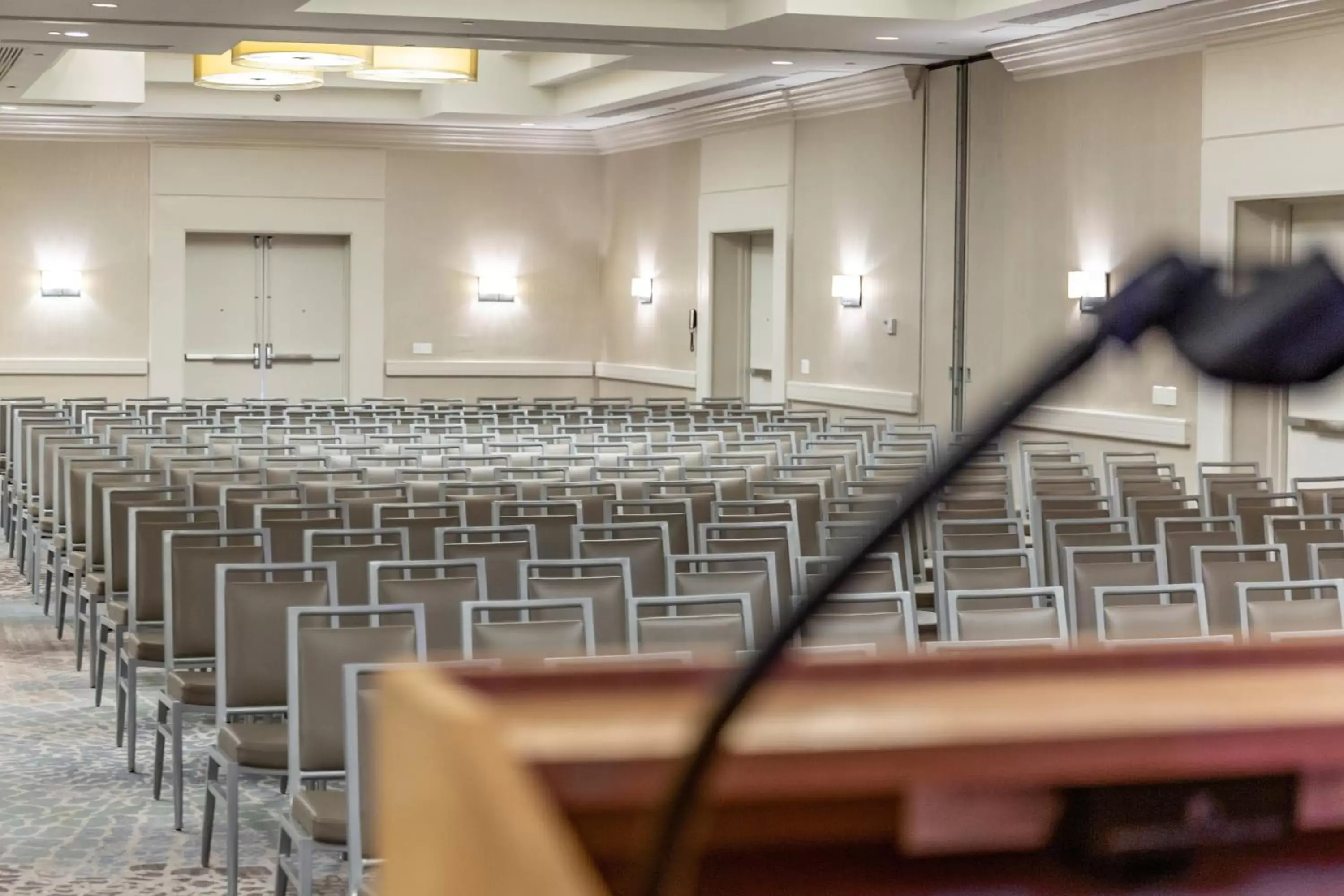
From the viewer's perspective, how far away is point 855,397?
622 inches

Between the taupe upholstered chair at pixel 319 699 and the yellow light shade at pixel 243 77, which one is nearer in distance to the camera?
the taupe upholstered chair at pixel 319 699

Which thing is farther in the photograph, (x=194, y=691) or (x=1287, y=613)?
(x=194, y=691)

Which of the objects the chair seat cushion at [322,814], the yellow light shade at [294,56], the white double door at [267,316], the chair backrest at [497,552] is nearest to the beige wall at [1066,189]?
the chair backrest at [497,552]

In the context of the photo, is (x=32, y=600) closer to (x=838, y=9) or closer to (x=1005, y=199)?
(x=838, y=9)

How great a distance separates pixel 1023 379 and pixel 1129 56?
40.3ft

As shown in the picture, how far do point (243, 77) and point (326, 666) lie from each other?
40.3ft

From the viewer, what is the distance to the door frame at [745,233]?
17203mm

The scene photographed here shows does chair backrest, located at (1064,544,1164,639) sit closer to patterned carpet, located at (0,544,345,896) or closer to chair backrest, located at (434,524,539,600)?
chair backrest, located at (434,524,539,600)

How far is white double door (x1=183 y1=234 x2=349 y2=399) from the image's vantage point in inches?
839

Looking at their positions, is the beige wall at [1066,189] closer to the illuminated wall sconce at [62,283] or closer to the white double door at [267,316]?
the white double door at [267,316]

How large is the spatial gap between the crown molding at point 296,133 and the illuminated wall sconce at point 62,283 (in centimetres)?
165

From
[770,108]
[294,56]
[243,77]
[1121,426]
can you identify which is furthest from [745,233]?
[1121,426]

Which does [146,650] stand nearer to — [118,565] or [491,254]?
[118,565]

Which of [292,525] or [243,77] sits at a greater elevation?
[243,77]
